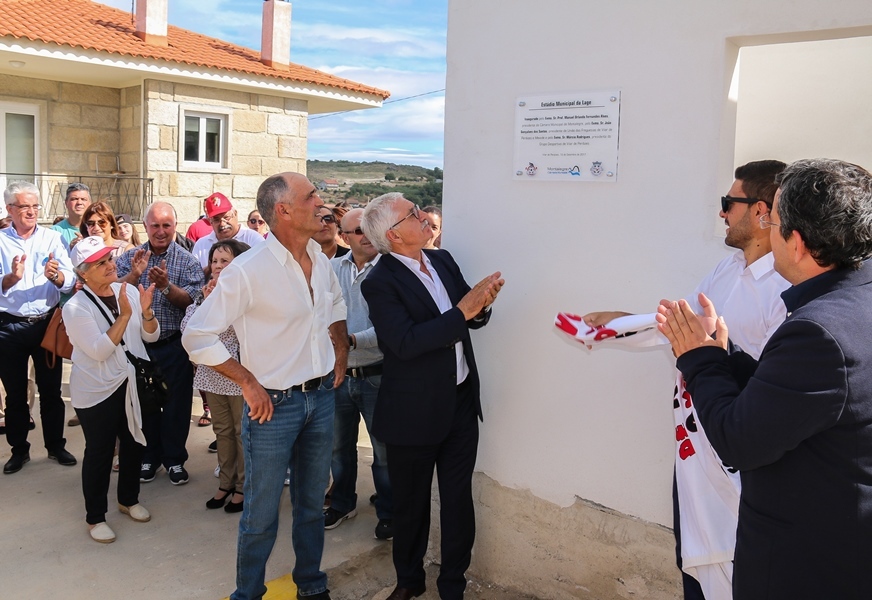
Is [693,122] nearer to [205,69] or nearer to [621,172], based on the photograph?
[621,172]

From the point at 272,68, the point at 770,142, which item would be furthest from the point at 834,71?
the point at 272,68

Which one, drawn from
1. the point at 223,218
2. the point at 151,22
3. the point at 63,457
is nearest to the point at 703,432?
the point at 223,218

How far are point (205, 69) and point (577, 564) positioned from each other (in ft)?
41.0

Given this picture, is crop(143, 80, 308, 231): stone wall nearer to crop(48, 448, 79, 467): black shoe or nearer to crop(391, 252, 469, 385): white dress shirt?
crop(48, 448, 79, 467): black shoe

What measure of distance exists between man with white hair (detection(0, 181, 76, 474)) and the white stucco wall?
3.40m

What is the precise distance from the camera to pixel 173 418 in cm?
540

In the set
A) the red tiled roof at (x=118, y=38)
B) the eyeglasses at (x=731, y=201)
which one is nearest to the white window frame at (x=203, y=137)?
the red tiled roof at (x=118, y=38)

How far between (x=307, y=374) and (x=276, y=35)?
13.9 metres

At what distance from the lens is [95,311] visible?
14.0ft

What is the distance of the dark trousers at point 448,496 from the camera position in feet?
12.0

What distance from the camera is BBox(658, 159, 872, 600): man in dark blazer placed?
5.70ft

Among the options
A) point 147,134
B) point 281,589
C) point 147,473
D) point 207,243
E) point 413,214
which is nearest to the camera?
point 413,214

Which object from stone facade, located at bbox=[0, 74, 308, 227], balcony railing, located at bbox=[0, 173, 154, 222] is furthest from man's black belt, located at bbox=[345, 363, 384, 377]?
stone facade, located at bbox=[0, 74, 308, 227]

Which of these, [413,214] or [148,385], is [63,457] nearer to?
[148,385]
